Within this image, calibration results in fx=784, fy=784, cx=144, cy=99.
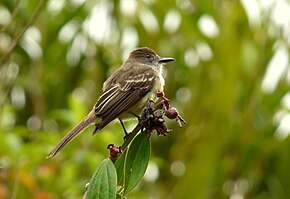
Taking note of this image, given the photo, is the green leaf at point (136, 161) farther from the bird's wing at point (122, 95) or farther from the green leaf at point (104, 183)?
the bird's wing at point (122, 95)

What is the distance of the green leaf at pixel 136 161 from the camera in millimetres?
3098

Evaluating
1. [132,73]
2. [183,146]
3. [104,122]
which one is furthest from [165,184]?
[104,122]

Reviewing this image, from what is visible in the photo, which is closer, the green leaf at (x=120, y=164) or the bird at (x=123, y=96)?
the green leaf at (x=120, y=164)

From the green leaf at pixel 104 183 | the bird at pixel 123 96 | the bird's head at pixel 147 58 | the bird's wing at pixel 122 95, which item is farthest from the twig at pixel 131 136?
the bird's head at pixel 147 58

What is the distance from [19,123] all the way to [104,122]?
11.1 ft

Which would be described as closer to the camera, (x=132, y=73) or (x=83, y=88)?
(x=132, y=73)

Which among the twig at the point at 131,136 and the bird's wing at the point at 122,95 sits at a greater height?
the twig at the point at 131,136

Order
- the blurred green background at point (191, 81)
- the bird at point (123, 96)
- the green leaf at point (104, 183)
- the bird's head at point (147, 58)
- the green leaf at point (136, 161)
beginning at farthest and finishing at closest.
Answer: the blurred green background at point (191, 81) → the bird's head at point (147, 58) → the bird at point (123, 96) → the green leaf at point (136, 161) → the green leaf at point (104, 183)

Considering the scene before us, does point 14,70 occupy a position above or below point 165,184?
above

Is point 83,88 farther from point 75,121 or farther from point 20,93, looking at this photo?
point 75,121

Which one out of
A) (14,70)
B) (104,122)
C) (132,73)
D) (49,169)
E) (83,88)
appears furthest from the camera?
(83,88)

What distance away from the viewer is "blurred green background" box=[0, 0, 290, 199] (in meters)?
7.44

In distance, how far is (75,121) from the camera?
6.21 metres

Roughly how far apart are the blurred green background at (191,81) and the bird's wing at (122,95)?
6.61 ft
